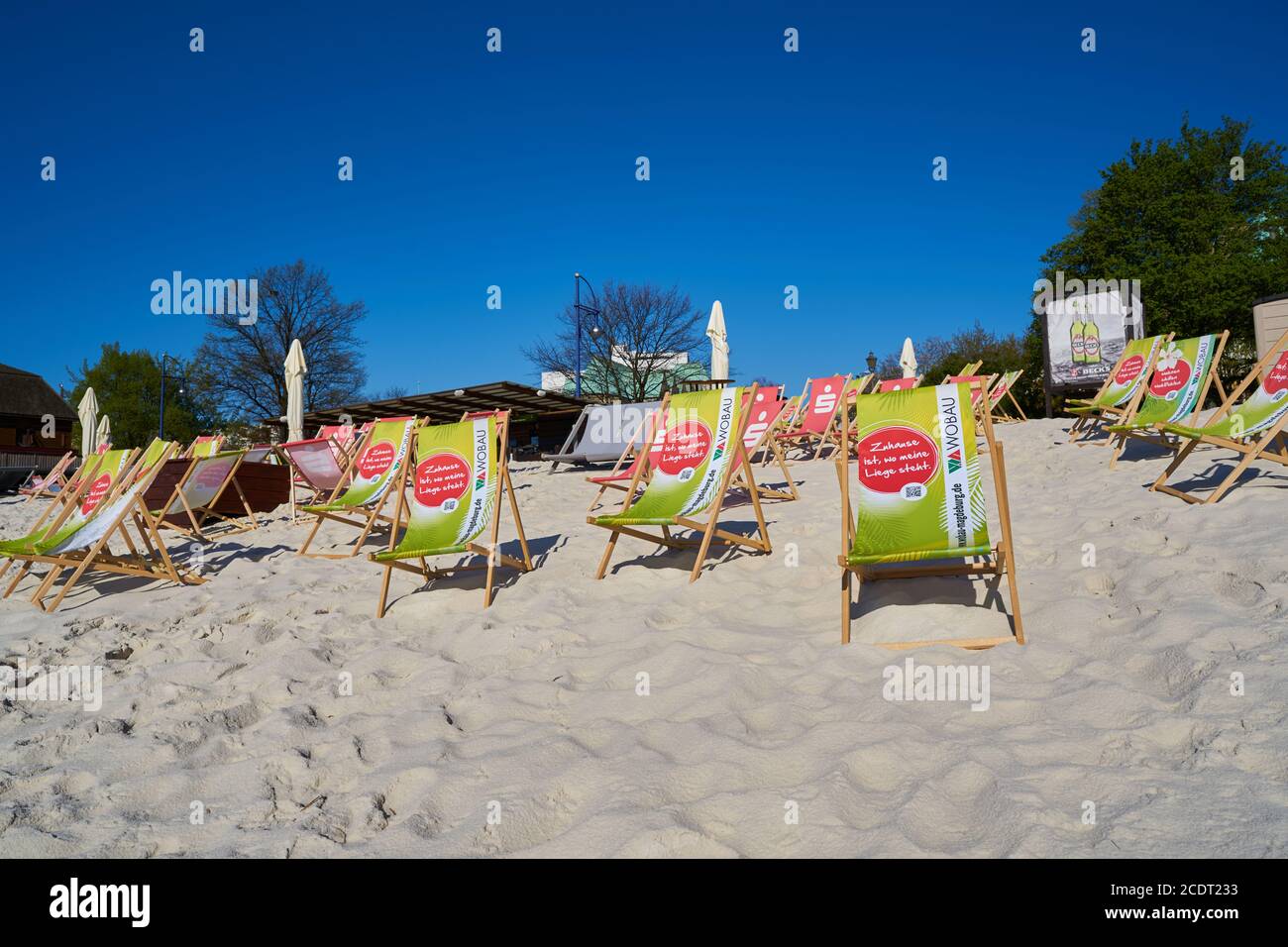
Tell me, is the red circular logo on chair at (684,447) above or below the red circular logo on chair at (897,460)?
above

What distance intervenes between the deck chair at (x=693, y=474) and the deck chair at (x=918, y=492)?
0.92 meters

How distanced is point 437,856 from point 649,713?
3.00 ft

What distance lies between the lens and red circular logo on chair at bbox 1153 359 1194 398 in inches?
258

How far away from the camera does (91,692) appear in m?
3.07

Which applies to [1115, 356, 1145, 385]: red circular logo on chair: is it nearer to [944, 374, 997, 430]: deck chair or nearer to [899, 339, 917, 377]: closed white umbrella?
[944, 374, 997, 430]: deck chair

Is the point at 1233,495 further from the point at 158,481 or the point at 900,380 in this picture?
the point at 158,481

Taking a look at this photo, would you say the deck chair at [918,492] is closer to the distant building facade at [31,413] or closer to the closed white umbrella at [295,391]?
the closed white umbrella at [295,391]

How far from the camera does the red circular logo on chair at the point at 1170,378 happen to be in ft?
21.5

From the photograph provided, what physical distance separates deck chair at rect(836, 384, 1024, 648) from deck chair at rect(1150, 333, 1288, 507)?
7.52 feet

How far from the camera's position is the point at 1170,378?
670cm

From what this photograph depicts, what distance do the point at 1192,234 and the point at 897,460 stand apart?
24223 millimetres
